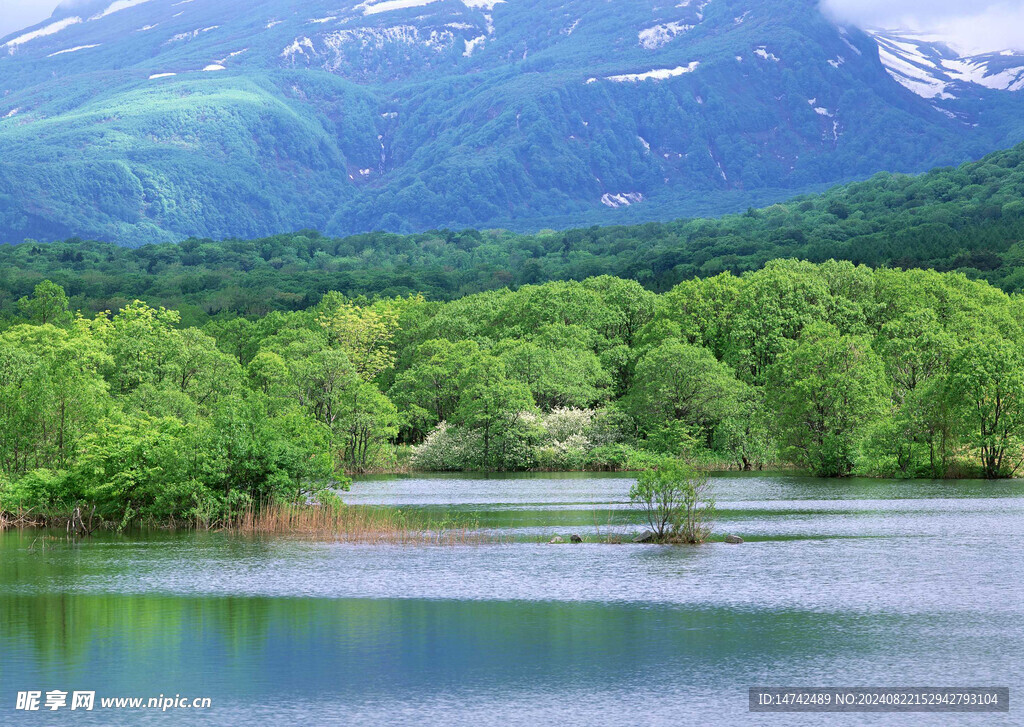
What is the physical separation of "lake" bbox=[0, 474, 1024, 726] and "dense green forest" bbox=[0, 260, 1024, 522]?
464cm

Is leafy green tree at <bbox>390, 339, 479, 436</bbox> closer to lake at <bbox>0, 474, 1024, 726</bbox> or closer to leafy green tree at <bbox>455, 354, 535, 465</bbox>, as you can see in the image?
leafy green tree at <bbox>455, 354, 535, 465</bbox>

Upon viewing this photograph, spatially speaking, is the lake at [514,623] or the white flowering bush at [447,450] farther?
the white flowering bush at [447,450]

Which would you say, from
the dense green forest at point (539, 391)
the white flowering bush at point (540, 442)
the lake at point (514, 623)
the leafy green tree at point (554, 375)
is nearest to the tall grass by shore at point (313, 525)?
the dense green forest at point (539, 391)

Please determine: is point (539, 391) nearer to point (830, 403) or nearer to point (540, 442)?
point (540, 442)

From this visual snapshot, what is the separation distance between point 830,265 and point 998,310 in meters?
21.4

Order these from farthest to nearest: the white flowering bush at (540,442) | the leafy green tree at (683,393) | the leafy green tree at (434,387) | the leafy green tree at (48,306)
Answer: the leafy green tree at (48,306)
the leafy green tree at (434,387)
the white flowering bush at (540,442)
the leafy green tree at (683,393)

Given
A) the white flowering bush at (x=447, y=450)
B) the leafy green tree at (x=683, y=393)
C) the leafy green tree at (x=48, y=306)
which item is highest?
the leafy green tree at (x=48, y=306)

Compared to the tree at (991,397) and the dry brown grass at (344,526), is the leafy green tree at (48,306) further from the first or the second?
the tree at (991,397)

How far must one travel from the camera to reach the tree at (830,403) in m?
94.7

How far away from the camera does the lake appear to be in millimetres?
26938

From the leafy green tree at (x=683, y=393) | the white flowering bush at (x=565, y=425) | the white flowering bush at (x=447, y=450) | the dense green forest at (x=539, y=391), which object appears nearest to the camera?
the dense green forest at (x=539, y=391)

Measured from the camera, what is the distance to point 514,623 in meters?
35.3

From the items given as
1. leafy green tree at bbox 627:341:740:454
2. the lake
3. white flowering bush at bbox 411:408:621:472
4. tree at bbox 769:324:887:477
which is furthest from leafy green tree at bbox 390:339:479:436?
the lake

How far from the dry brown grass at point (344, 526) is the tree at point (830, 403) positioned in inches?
1660
